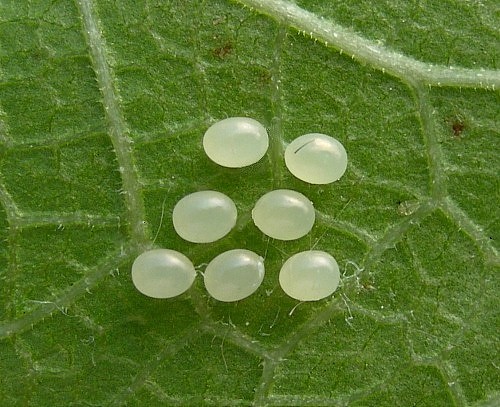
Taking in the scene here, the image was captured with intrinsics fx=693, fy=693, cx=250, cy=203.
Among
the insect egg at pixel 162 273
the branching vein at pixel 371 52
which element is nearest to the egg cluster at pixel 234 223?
the insect egg at pixel 162 273

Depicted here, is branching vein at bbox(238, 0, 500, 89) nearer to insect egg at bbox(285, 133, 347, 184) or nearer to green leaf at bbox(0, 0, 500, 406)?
green leaf at bbox(0, 0, 500, 406)

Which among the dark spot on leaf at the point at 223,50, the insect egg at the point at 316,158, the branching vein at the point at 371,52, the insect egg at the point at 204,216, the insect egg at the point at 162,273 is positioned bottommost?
the insect egg at the point at 162,273

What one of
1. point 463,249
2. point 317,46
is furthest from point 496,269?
point 317,46

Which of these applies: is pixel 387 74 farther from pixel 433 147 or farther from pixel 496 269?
pixel 496 269

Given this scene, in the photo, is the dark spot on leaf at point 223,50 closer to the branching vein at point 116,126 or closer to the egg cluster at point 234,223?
the egg cluster at point 234,223

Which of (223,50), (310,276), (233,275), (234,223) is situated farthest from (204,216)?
(223,50)
